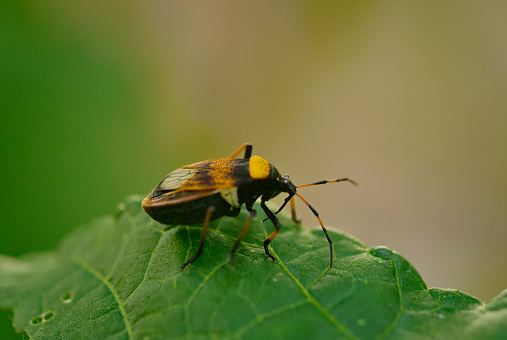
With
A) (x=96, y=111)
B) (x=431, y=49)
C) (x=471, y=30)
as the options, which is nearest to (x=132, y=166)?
(x=96, y=111)

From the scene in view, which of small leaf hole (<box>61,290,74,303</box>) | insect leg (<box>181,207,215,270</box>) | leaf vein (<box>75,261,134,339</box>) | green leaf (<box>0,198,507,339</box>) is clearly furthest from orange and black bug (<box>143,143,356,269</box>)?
small leaf hole (<box>61,290,74,303</box>)

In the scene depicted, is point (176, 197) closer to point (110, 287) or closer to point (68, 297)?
point (110, 287)

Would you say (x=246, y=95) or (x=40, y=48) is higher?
(x=40, y=48)

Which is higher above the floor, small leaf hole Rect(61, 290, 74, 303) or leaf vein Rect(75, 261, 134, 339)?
leaf vein Rect(75, 261, 134, 339)

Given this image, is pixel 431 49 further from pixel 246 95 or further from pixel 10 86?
pixel 10 86

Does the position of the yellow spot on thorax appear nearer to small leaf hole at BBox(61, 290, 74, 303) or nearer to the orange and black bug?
the orange and black bug

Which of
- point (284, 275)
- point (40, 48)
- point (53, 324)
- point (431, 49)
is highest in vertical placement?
point (431, 49)

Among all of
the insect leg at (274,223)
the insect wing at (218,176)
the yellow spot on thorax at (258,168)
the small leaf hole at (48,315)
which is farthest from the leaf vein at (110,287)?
the yellow spot on thorax at (258,168)
